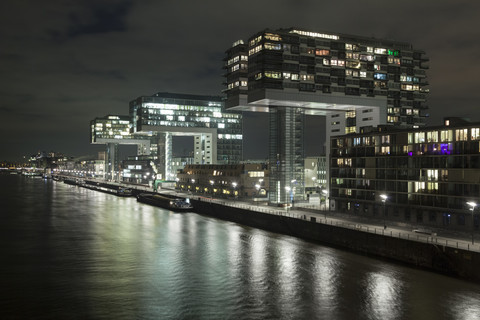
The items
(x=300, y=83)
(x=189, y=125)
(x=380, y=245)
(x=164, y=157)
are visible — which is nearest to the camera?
(x=380, y=245)

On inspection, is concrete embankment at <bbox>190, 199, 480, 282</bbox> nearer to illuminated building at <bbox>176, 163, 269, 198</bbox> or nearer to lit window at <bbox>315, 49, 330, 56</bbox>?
illuminated building at <bbox>176, 163, 269, 198</bbox>

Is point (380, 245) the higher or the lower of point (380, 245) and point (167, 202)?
the lower

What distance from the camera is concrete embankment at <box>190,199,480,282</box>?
4393cm

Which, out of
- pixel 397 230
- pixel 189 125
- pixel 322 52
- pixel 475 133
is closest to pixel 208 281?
pixel 397 230

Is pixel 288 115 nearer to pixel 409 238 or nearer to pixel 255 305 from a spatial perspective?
pixel 409 238

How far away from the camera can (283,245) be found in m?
61.4

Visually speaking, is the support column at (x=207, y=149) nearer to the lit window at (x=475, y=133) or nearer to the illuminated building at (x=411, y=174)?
the illuminated building at (x=411, y=174)

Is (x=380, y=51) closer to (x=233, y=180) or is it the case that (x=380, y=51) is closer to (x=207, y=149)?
(x=233, y=180)

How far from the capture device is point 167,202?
113312 millimetres

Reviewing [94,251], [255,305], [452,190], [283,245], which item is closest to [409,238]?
[452,190]

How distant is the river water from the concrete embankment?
1595 millimetres

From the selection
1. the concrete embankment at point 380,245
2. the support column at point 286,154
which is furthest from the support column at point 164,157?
the concrete embankment at point 380,245

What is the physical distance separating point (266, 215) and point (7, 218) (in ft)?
179

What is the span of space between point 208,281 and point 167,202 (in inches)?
2799
